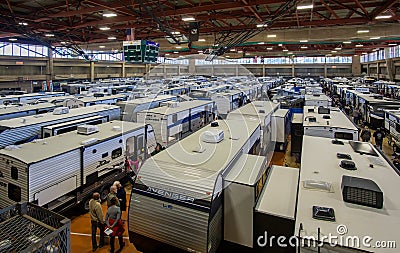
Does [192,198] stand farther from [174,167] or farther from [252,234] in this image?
[252,234]

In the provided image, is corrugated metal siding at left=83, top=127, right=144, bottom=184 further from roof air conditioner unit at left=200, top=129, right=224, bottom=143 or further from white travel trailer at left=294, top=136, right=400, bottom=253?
white travel trailer at left=294, top=136, right=400, bottom=253

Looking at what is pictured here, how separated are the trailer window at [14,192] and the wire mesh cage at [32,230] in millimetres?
4745

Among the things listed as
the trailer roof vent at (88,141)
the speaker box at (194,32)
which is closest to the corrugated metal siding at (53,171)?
the trailer roof vent at (88,141)

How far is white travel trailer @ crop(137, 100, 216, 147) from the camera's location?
1371 centimetres

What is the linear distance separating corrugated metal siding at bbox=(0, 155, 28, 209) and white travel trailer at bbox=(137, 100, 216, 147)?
6.63m

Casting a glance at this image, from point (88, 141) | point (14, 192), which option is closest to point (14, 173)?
point (14, 192)

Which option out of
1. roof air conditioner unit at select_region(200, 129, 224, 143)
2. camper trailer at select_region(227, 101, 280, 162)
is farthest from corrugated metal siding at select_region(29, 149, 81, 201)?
camper trailer at select_region(227, 101, 280, 162)

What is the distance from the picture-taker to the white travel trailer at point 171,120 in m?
13.7

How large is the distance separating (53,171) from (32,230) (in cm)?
532

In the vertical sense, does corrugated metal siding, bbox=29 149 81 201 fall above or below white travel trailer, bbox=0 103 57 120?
below

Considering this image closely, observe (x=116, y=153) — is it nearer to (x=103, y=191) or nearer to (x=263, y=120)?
(x=103, y=191)

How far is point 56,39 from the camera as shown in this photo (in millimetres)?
25531

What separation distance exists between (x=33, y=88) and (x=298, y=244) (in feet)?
134

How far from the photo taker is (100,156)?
988 centimetres
